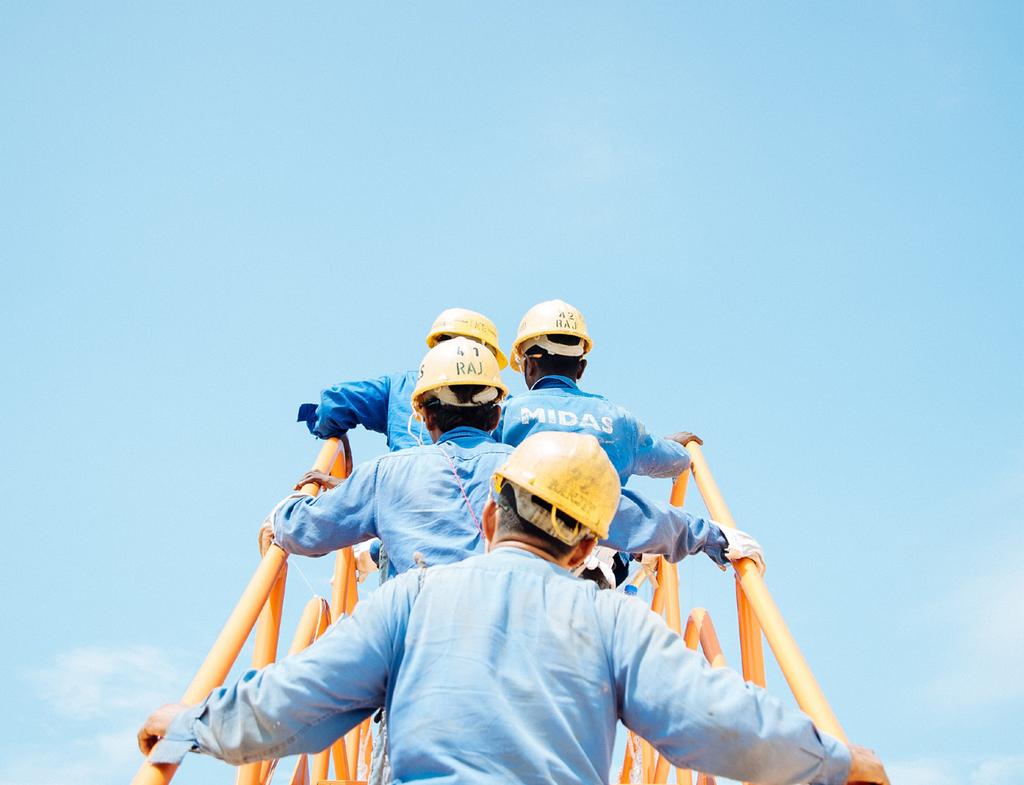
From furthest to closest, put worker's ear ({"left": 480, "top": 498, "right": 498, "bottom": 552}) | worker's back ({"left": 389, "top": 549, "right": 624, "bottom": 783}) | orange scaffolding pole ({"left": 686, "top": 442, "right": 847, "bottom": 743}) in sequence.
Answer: orange scaffolding pole ({"left": 686, "top": 442, "right": 847, "bottom": 743}) < worker's ear ({"left": 480, "top": 498, "right": 498, "bottom": 552}) < worker's back ({"left": 389, "top": 549, "right": 624, "bottom": 783})

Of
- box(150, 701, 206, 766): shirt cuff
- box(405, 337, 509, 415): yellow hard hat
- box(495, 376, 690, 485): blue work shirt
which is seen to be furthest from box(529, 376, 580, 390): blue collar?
box(150, 701, 206, 766): shirt cuff

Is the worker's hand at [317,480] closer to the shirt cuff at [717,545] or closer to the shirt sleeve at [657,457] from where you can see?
the shirt sleeve at [657,457]

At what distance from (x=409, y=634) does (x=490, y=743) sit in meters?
0.31

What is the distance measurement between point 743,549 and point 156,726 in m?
2.53

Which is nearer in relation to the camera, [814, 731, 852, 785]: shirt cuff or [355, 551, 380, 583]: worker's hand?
[814, 731, 852, 785]: shirt cuff

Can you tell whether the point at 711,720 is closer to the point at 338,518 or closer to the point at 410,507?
the point at 410,507

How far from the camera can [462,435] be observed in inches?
162

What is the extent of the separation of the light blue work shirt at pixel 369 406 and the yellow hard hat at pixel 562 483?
3.26 m

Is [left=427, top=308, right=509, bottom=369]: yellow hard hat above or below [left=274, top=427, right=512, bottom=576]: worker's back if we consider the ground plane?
above

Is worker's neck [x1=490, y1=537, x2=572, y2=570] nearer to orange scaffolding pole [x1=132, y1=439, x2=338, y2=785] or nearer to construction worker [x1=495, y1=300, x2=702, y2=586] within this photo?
orange scaffolding pole [x1=132, y1=439, x2=338, y2=785]

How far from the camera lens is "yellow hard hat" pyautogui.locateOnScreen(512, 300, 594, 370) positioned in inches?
217

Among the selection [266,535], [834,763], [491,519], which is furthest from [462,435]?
[834,763]

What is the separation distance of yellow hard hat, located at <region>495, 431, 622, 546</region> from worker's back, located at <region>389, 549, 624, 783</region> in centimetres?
16

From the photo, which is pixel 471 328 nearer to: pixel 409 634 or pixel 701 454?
pixel 701 454
